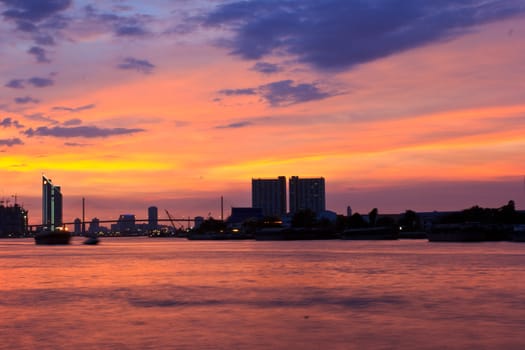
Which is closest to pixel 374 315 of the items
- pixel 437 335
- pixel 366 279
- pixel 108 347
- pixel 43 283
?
Answer: pixel 437 335

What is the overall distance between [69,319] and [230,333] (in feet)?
32.0

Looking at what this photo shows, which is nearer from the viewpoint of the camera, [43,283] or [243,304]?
[243,304]

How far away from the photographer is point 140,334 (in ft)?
108

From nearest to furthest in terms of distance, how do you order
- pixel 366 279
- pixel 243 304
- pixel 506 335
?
pixel 506 335
pixel 243 304
pixel 366 279

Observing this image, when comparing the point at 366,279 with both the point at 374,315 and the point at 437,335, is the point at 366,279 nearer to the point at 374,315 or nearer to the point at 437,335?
the point at 374,315

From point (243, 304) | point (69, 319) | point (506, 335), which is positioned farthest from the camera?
point (243, 304)

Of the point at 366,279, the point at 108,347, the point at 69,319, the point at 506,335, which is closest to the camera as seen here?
the point at 108,347

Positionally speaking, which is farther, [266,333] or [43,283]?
[43,283]

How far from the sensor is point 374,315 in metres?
38.8

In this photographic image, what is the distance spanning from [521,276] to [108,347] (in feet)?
145

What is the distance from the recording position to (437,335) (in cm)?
3192

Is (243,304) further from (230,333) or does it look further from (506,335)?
(506,335)

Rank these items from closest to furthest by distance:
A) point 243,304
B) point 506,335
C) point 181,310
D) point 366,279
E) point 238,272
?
point 506,335, point 181,310, point 243,304, point 366,279, point 238,272

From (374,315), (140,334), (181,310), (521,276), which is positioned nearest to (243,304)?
(181,310)
